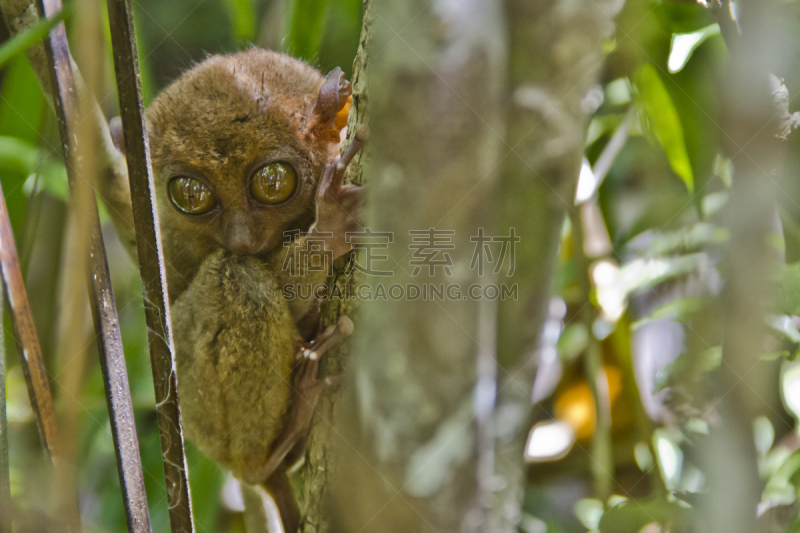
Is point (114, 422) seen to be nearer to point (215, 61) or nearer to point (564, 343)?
point (215, 61)

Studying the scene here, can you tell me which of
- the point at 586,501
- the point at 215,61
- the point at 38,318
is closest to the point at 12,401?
the point at 38,318

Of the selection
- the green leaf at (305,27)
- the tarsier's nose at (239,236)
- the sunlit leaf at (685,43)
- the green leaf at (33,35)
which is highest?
the green leaf at (305,27)

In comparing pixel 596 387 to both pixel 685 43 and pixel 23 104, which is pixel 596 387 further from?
pixel 23 104

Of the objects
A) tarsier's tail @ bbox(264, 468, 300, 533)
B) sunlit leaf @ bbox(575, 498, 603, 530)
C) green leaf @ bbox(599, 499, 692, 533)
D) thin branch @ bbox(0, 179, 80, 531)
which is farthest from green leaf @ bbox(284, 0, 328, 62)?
sunlit leaf @ bbox(575, 498, 603, 530)

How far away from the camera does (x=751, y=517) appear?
1.14 meters

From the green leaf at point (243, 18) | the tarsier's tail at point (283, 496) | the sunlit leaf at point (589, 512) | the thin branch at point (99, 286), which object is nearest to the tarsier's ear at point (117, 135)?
the green leaf at point (243, 18)

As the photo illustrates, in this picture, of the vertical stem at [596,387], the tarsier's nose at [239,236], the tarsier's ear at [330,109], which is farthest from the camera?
the vertical stem at [596,387]

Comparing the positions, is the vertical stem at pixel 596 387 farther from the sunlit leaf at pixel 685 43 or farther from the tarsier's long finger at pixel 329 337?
the tarsier's long finger at pixel 329 337

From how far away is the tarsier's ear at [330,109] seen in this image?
1.49 metres

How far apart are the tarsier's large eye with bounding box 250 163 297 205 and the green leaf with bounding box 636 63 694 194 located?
1.15 meters

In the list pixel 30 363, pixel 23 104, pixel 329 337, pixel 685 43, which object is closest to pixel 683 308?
pixel 685 43

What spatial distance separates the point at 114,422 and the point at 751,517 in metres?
1.18

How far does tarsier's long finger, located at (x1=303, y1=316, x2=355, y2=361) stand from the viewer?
1.30 metres

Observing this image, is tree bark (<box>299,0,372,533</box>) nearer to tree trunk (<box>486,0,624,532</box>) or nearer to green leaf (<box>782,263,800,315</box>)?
tree trunk (<box>486,0,624,532</box>)
